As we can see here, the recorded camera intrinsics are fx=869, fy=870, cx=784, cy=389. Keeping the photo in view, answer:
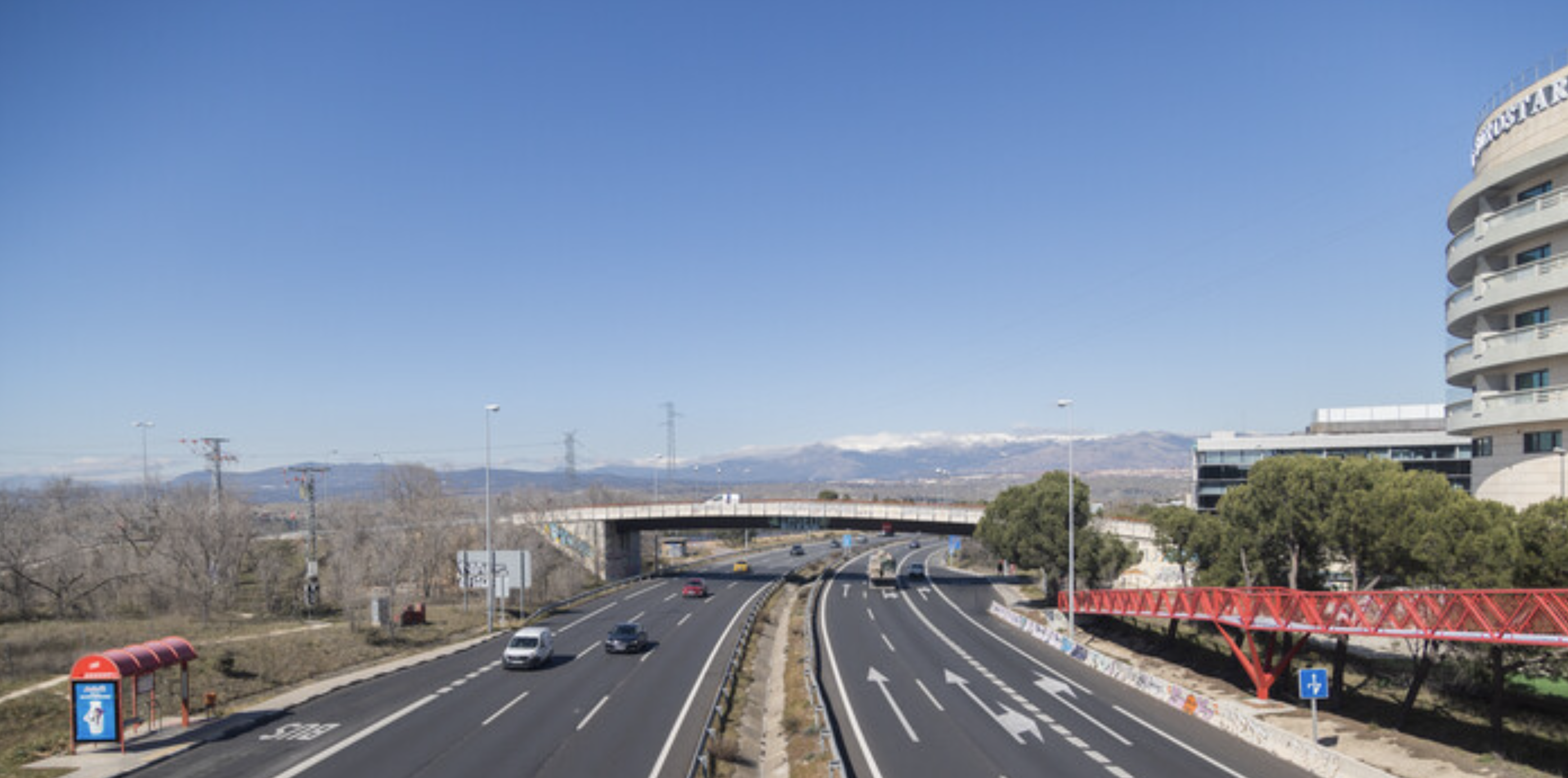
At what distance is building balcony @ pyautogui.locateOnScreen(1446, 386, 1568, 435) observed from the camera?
35500 mm

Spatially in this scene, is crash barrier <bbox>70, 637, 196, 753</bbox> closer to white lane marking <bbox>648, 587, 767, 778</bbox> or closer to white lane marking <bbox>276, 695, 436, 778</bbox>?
white lane marking <bbox>276, 695, 436, 778</bbox>

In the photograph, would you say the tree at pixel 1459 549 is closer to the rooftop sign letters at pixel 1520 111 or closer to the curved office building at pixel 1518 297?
the curved office building at pixel 1518 297

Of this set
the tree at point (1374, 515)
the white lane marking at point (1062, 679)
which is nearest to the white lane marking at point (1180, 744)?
the white lane marking at point (1062, 679)

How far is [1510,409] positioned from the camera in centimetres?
3744

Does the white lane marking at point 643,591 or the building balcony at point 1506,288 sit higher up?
the building balcony at point 1506,288

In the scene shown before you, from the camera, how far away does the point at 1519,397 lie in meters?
37.2

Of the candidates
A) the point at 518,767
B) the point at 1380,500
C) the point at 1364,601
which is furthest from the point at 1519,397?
the point at 518,767

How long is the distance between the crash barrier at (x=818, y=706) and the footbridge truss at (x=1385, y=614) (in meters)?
15.9

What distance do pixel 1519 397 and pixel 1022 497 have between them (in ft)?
102

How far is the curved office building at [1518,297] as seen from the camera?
118ft

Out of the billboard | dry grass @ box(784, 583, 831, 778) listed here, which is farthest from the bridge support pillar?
dry grass @ box(784, 583, 831, 778)

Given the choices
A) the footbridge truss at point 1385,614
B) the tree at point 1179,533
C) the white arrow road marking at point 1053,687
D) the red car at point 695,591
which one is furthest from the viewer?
the red car at point 695,591

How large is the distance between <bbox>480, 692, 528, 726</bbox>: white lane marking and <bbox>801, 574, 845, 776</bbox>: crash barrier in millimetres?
10385

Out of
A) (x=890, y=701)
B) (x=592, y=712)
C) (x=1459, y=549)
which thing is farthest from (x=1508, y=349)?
(x=592, y=712)
